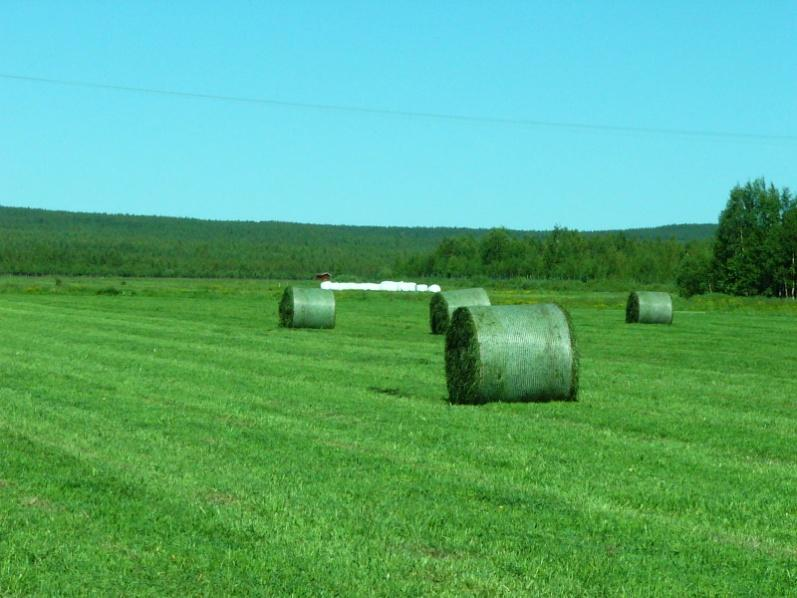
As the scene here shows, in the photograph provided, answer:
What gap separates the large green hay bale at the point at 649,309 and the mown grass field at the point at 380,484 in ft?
72.9

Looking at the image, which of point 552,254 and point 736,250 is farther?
point 552,254

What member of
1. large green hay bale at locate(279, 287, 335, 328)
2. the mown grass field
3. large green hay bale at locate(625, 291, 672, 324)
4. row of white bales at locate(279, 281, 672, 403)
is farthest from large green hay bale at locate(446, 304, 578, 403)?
large green hay bale at locate(625, 291, 672, 324)

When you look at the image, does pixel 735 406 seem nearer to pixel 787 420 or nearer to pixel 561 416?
pixel 787 420

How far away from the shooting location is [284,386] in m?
18.5

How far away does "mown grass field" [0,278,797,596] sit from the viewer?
25.9ft

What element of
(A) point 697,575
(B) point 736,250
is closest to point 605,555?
(A) point 697,575

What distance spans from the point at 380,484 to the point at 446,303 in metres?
24.3

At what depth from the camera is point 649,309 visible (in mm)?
43812

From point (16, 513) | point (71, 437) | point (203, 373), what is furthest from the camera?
point (203, 373)

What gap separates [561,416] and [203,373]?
6842 mm

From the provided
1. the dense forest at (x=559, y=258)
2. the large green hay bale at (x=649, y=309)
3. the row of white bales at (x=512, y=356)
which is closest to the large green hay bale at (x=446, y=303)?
the large green hay bale at (x=649, y=309)

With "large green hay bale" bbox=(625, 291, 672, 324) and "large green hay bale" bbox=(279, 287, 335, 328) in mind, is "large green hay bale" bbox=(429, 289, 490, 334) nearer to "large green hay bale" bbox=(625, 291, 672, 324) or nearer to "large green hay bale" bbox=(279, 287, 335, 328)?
"large green hay bale" bbox=(279, 287, 335, 328)

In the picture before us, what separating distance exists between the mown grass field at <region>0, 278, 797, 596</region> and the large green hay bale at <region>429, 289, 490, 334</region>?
12.6 meters

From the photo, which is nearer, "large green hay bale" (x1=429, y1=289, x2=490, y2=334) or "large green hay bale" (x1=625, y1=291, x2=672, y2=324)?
"large green hay bale" (x1=429, y1=289, x2=490, y2=334)
